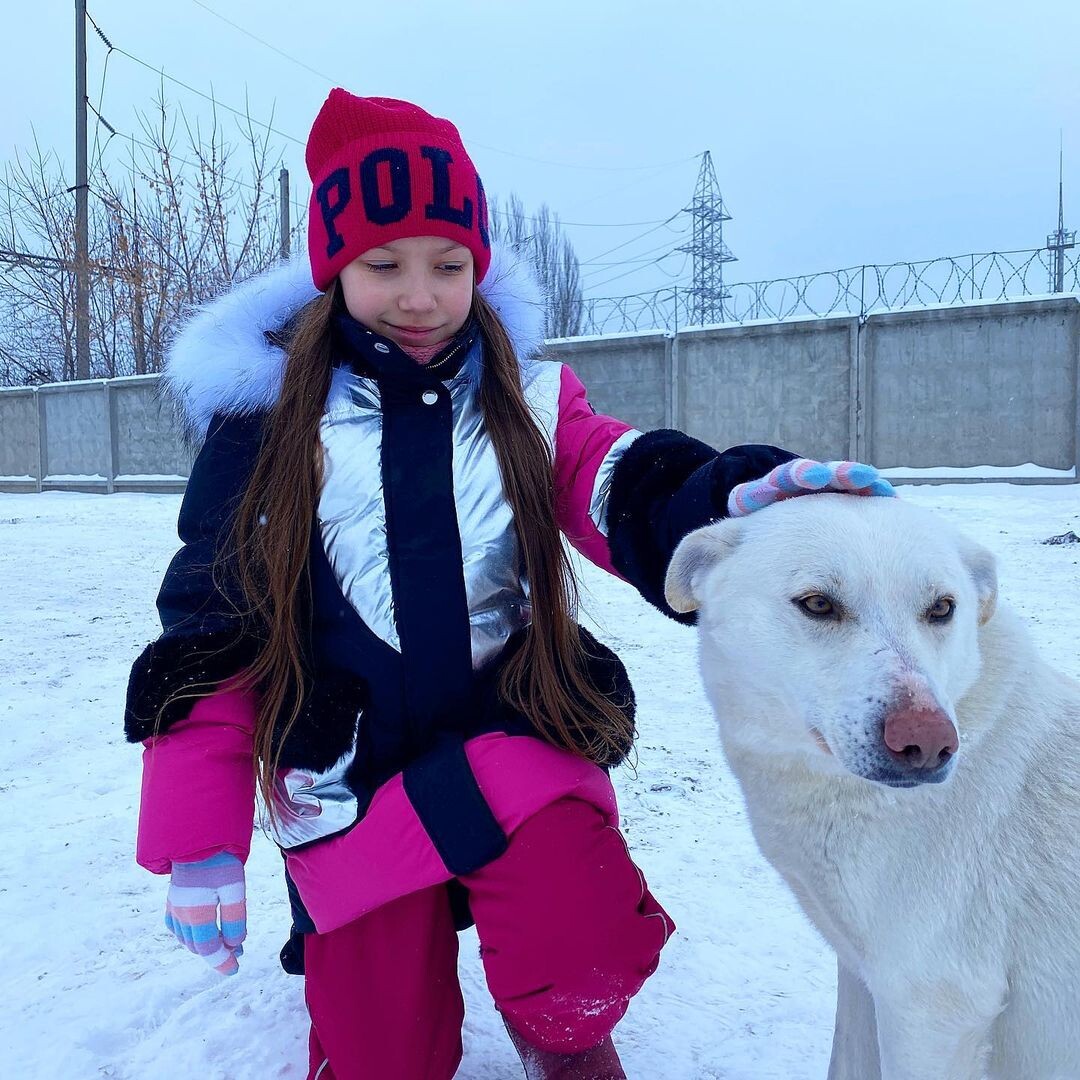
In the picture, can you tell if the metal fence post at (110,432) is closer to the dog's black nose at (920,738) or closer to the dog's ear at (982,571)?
the dog's ear at (982,571)

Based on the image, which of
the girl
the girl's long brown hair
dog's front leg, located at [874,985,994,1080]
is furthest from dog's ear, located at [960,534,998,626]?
the girl's long brown hair

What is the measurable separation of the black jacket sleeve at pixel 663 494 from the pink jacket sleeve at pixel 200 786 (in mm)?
728

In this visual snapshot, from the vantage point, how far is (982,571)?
1303 mm

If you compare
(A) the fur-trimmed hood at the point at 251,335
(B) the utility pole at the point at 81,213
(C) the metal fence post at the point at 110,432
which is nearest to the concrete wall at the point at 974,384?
(A) the fur-trimmed hood at the point at 251,335

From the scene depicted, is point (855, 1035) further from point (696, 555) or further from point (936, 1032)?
point (696, 555)

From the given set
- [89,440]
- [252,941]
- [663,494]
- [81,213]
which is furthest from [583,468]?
[81,213]

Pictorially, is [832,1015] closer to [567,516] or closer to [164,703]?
[567,516]

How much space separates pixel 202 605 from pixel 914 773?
3.79 ft

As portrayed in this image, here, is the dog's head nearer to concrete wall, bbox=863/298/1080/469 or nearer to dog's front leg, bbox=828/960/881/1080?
dog's front leg, bbox=828/960/881/1080

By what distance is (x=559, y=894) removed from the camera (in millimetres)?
1408

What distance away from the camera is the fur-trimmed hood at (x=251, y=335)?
1.63 metres

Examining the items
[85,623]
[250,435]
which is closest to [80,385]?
[85,623]

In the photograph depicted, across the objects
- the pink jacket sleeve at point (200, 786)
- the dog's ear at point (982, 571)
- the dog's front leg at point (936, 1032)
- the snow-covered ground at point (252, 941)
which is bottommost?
the snow-covered ground at point (252, 941)

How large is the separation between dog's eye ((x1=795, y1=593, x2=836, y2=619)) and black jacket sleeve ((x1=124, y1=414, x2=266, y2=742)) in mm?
924
